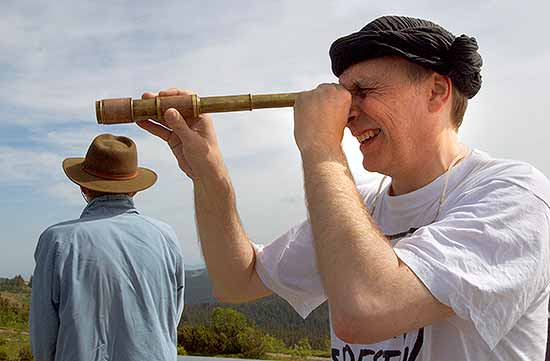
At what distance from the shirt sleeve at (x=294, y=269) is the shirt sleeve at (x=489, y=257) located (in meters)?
0.57

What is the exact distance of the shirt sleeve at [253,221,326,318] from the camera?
2.10 metres

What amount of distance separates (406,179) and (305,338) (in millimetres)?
5992

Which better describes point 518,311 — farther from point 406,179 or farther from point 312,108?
point 312,108

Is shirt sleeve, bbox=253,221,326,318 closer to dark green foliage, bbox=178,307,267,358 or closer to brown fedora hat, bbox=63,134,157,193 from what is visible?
brown fedora hat, bbox=63,134,157,193

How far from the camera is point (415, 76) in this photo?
184 cm

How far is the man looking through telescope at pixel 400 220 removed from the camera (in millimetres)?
1479

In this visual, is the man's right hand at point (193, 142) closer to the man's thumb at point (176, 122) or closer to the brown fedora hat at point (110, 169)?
the man's thumb at point (176, 122)

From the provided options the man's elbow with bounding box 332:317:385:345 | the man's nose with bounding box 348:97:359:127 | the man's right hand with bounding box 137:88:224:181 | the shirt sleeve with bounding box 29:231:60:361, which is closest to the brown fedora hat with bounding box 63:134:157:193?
the shirt sleeve with bounding box 29:231:60:361

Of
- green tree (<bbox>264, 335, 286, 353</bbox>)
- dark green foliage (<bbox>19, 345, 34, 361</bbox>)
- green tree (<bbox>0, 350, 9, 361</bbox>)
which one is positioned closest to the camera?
dark green foliage (<bbox>19, 345, 34, 361</bbox>)

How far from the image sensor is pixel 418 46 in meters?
1.80

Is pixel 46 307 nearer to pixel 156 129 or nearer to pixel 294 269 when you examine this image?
pixel 156 129

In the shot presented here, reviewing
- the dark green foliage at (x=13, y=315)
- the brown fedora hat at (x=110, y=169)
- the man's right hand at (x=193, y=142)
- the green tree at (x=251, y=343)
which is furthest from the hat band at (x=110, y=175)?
the dark green foliage at (x=13, y=315)

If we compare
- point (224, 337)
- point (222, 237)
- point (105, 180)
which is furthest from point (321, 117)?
point (224, 337)

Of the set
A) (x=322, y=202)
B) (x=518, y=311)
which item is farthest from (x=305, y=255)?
(x=518, y=311)
